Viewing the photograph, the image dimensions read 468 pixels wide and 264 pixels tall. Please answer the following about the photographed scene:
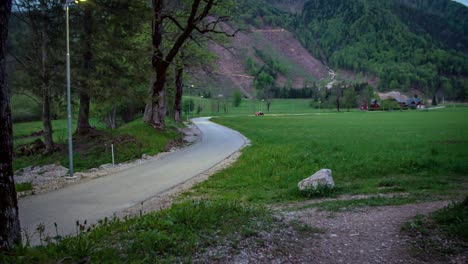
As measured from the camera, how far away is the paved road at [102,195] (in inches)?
324

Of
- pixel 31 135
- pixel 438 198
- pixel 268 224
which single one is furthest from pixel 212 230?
pixel 31 135

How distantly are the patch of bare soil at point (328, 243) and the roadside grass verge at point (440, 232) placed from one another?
0.50ft

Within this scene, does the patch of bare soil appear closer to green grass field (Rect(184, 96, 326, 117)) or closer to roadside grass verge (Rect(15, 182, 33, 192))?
roadside grass verge (Rect(15, 182, 33, 192))

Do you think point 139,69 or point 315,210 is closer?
point 315,210

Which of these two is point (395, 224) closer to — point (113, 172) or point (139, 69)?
point (113, 172)

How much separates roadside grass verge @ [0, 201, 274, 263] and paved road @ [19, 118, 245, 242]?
2664 mm

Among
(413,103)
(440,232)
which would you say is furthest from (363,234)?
(413,103)

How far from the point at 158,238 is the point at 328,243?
272 centimetres

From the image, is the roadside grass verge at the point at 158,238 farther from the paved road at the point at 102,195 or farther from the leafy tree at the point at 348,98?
the leafy tree at the point at 348,98

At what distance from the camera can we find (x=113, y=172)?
1476cm

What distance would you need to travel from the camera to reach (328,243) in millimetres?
5465

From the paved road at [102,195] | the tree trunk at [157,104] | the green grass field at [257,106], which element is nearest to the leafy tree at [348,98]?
the green grass field at [257,106]

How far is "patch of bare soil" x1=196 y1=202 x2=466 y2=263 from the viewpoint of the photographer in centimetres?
480

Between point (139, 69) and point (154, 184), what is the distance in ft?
35.0
